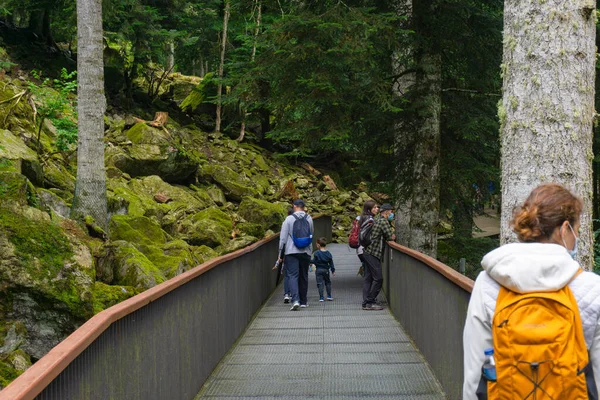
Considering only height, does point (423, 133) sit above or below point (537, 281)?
above

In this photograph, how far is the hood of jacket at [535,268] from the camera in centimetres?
257

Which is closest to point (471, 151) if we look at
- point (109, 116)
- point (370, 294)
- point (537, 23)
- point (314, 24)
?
point (370, 294)

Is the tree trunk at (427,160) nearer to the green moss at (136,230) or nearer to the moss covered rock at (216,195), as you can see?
the green moss at (136,230)

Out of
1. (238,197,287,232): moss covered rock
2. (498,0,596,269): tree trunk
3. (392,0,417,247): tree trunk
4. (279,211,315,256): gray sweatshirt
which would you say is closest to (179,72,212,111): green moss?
(238,197,287,232): moss covered rock

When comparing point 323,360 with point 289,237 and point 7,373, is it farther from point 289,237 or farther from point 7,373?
point 289,237

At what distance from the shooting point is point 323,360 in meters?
8.23

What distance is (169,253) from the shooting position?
1281 cm

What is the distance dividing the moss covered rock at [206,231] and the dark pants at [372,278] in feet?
18.7

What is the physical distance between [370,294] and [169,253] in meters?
3.80

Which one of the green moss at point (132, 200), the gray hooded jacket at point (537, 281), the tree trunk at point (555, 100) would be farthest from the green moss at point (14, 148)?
the gray hooded jacket at point (537, 281)

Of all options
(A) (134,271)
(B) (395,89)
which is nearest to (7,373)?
(A) (134,271)

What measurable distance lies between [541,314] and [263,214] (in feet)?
66.2

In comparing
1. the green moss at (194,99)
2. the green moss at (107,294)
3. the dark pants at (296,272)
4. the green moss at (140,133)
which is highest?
the green moss at (194,99)

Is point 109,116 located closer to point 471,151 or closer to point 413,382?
point 471,151
